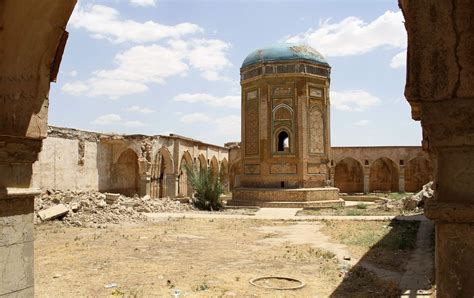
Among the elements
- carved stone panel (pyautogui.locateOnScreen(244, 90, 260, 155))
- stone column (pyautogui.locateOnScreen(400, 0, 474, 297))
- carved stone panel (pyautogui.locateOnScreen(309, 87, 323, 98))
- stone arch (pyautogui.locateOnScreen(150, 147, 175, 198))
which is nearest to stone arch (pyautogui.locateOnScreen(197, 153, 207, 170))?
stone arch (pyautogui.locateOnScreen(150, 147, 175, 198))

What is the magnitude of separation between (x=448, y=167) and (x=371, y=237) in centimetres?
967

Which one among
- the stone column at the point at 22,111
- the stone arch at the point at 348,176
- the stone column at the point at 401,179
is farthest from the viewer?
the stone arch at the point at 348,176

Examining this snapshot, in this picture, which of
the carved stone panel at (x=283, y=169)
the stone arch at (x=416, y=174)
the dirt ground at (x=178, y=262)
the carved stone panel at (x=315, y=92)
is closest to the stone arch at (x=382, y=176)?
the stone arch at (x=416, y=174)

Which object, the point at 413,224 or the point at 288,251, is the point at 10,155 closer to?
the point at 288,251

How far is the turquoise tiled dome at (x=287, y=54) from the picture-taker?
22766 millimetres

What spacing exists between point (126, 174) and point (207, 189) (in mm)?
6425

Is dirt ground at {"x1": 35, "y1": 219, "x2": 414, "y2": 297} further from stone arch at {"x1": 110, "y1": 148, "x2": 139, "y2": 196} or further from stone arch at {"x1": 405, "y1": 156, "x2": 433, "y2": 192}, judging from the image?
stone arch at {"x1": 405, "y1": 156, "x2": 433, "y2": 192}

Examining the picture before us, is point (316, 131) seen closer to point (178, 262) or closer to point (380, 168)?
point (380, 168)

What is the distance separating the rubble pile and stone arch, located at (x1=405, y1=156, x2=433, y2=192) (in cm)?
2287

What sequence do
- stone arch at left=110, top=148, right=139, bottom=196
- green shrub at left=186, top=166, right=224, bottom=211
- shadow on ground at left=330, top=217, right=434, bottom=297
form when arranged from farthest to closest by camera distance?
stone arch at left=110, top=148, right=139, bottom=196
green shrub at left=186, top=166, right=224, bottom=211
shadow on ground at left=330, top=217, right=434, bottom=297

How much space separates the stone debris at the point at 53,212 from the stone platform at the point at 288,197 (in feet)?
32.1

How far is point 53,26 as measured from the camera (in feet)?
12.5

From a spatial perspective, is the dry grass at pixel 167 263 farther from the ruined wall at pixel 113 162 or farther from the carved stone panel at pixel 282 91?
the carved stone panel at pixel 282 91

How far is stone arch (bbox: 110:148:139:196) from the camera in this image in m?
23.9
